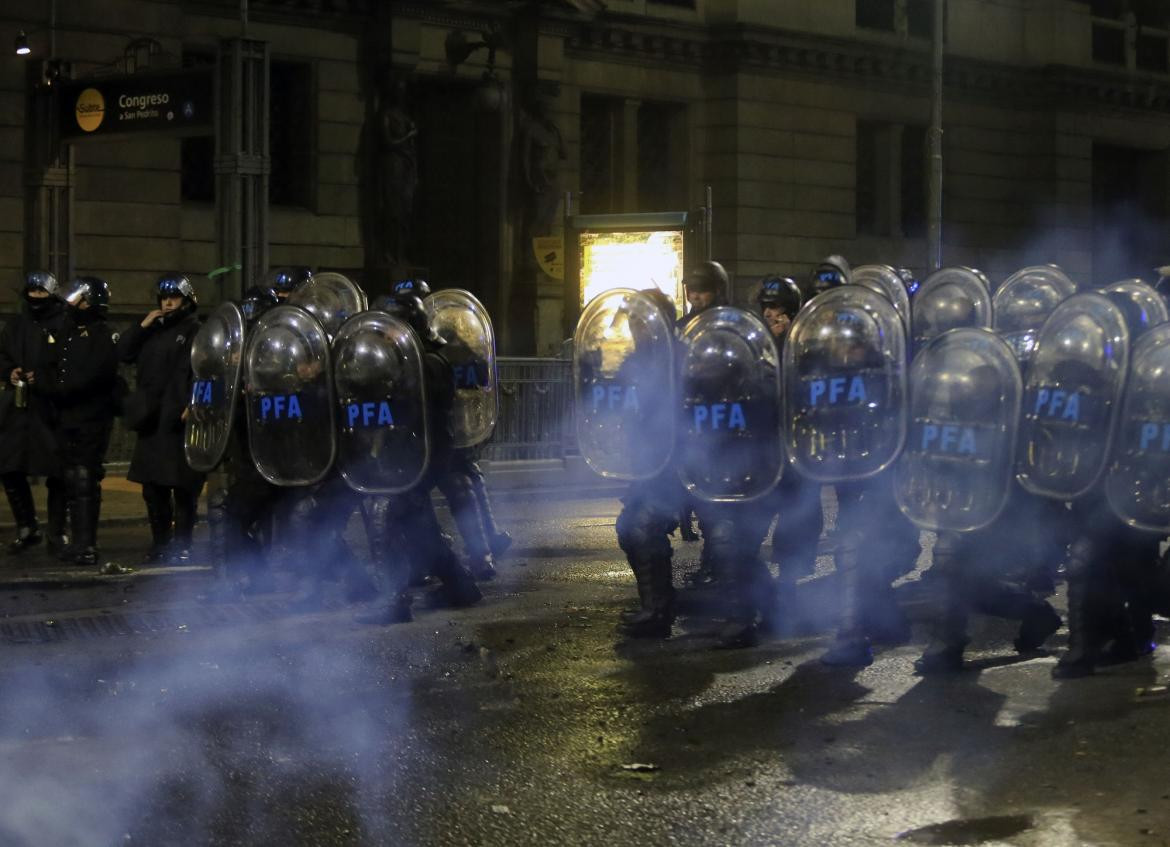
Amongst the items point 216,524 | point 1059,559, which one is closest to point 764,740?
point 1059,559

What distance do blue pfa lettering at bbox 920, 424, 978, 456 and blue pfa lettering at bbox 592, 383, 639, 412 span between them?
5.20 ft

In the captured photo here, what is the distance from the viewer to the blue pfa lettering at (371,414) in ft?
28.9

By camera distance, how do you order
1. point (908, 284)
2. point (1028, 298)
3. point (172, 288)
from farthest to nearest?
point (908, 284) < point (1028, 298) < point (172, 288)

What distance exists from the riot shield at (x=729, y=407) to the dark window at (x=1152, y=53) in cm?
2923

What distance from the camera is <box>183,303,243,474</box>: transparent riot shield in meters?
9.47

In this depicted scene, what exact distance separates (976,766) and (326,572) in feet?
15.2

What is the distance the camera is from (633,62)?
1079 inches

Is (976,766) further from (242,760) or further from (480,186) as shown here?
(480,186)

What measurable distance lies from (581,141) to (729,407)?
780 inches

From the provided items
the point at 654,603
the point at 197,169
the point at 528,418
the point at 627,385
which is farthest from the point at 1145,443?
the point at 197,169

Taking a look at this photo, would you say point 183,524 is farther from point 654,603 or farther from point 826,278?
point 826,278

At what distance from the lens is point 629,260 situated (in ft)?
66.9

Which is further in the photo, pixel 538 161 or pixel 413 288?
pixel 538 161

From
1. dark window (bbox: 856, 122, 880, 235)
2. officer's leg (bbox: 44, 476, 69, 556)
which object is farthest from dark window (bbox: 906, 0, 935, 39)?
officer's leg (bbox: 44, 476, 69, 556)
